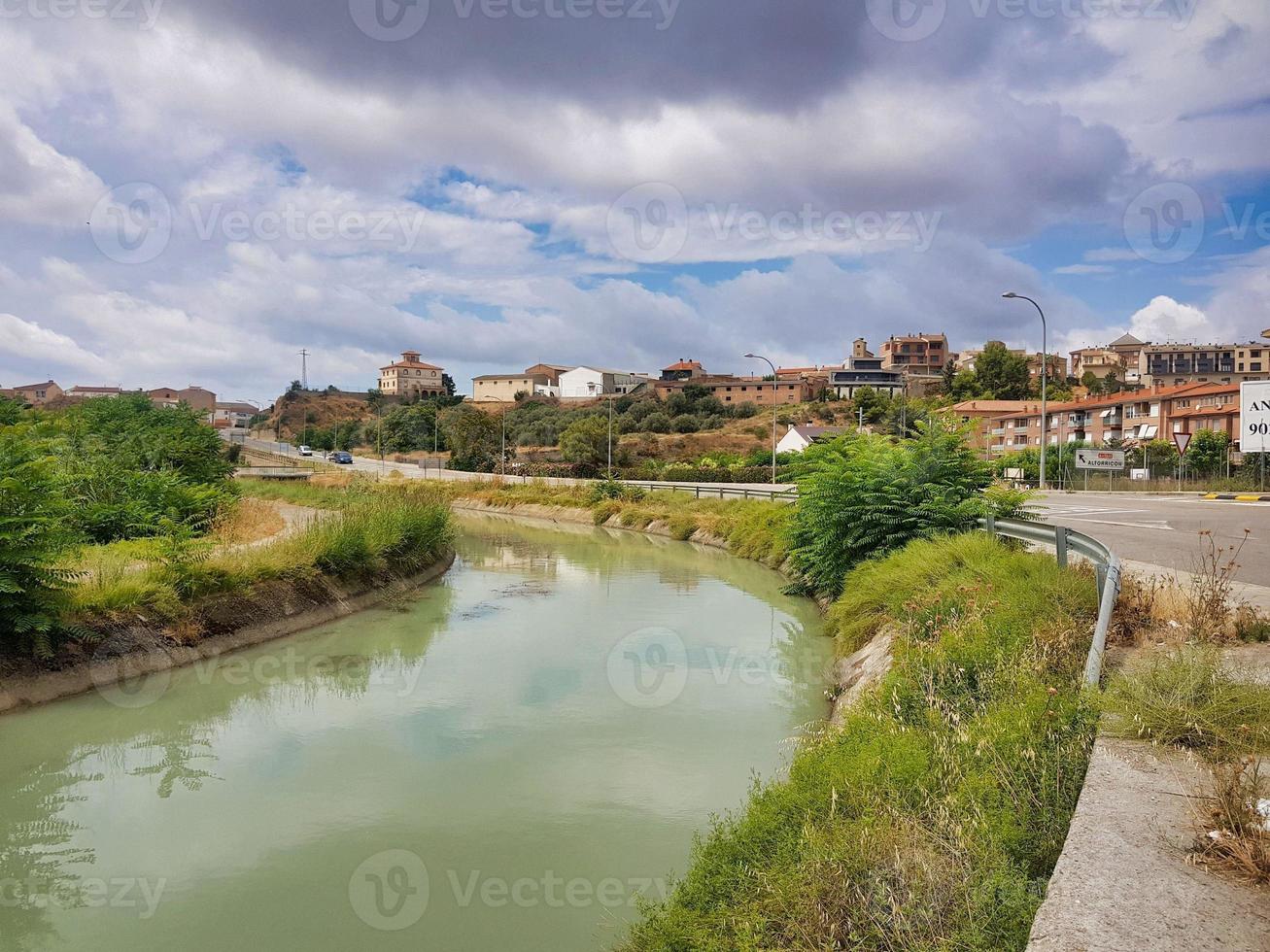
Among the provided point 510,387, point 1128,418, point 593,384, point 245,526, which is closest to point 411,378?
point 510,387

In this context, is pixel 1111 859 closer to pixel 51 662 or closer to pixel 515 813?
pixel 515 813

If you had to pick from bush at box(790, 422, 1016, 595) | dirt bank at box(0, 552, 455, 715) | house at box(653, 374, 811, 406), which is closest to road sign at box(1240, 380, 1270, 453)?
bush at box(790, 422, 1016, 595)

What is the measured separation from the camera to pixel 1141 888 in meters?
3.30

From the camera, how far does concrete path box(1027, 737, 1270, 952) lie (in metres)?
2.99

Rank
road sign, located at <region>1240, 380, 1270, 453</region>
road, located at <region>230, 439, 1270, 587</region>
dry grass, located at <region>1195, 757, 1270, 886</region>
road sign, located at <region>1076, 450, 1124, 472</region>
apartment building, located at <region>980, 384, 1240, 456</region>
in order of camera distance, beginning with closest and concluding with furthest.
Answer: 1. dry grass, located at <region>1195, 757, 1270, 886</region>
2. road sign, located at <region>1240, 380, 1270, 453</region>
3. road, located at <region>230, 439, 1270, 587</region>
4. road sign, located at <region>1076, 450, 1124, 472</region>
5. apartment building, located at <region>980, 384, 1240, 456</region>

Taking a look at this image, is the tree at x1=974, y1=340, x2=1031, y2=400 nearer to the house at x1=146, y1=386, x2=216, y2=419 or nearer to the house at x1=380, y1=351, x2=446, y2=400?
the house at x1=380, y1=351, x2=446, y2=400

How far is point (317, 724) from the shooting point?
1028 cm

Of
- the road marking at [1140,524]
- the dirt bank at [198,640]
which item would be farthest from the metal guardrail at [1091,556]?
the dirt bank at [198,640]

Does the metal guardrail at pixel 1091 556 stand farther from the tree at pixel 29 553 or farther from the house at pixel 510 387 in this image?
the house at pixel 510 387

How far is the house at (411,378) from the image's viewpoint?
170750mm

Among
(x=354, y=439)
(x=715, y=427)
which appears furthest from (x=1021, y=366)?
(x=354, y=439)

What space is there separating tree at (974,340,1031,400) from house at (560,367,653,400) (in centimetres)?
5331

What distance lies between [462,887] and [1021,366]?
5139 inches

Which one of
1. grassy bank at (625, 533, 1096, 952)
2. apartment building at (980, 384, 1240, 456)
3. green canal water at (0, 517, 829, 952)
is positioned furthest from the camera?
apartment building at (980, 384, 1240, 456)
